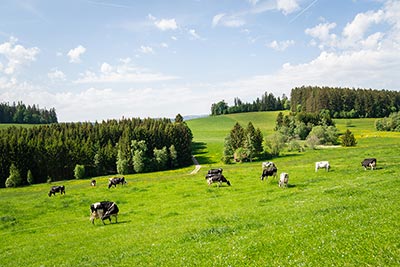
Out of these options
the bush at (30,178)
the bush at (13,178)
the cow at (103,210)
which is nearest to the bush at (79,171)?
the bush at (30,178)

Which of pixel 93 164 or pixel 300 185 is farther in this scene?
pixel 93 164

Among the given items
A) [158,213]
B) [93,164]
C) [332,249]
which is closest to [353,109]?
[93,164]

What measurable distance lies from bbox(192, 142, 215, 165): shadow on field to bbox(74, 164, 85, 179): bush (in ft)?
129

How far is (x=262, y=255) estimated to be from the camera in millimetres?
11250

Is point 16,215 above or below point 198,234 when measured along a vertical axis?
below

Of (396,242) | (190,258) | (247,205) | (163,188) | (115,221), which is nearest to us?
(396,242)

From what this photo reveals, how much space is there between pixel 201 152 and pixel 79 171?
169 feet

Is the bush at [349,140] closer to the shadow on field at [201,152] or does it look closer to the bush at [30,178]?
the shadow on field at [201,152]

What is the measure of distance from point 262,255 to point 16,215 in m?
33.2

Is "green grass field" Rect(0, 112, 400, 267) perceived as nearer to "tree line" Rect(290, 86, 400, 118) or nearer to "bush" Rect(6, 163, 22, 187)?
"bush" Rect(6, 163, 22, 187)

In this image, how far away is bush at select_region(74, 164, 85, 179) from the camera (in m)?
88.0

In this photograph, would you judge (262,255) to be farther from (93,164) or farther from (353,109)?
(353,109)

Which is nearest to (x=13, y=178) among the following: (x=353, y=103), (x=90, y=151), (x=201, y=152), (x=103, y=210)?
(x=90, y=151)

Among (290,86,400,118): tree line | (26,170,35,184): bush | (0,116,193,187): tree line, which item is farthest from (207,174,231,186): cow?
(290,86,400,118): tree line
